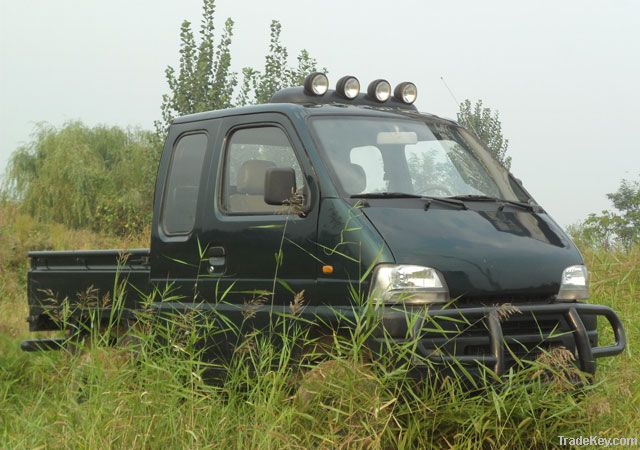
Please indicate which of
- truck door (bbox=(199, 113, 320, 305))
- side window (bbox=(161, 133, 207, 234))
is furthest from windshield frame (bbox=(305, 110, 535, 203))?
side window (bbox=(161, 133, 207, 234))

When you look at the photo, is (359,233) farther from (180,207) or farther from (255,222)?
(180,207)

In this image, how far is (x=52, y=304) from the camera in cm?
793

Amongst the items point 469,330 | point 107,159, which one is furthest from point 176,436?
point 107,159

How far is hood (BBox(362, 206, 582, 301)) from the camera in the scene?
5281 mm

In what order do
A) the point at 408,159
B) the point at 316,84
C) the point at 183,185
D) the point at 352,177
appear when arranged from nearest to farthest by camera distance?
1. the point at 352,177
2. the point at 408,159
3. the point at 316,84
4. the point at 183,185

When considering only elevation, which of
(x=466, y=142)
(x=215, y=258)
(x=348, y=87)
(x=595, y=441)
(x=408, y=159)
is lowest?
(x=595, y=441)

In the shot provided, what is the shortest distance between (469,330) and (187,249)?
7.18 feet

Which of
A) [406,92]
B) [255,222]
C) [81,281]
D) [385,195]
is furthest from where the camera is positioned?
[81,281]

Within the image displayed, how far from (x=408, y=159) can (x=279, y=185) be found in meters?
1.28

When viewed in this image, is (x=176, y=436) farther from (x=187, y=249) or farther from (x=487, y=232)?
(x=487, y=232)

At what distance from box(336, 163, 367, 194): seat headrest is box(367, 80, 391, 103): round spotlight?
1293 mm

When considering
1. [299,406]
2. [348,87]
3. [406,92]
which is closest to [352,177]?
[348,87]

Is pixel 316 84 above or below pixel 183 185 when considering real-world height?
above

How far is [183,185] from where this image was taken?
22.3ft
